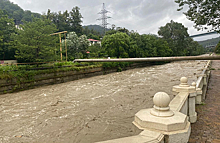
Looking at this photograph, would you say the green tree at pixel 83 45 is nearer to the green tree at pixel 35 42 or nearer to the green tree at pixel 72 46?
the green tree at pixel 72 46

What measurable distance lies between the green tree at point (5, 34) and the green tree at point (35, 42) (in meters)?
1.47

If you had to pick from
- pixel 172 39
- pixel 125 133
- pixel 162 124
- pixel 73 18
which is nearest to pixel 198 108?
pixel 125 133

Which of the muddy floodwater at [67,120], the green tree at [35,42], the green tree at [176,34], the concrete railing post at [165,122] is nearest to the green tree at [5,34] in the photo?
the green tree at [35,42]

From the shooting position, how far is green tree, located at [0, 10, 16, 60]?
15.0m

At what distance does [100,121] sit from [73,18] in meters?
50.8

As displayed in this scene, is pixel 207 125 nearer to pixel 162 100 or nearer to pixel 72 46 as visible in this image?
pixel 162 100

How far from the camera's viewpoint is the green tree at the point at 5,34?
49.4 feet

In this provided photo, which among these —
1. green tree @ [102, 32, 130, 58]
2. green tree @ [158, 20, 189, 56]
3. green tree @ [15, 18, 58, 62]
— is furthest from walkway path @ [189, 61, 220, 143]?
green tree @ [158, 20, 189, 56]

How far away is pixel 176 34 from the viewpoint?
57.4 meters

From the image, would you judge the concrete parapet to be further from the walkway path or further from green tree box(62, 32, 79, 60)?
green tree box(62, 32, 79, 60)

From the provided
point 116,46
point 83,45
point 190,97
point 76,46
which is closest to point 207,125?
point 190,97

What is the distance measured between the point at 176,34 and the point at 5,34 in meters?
54.4

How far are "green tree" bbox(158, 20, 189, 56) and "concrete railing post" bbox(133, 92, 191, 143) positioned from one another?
193 ft

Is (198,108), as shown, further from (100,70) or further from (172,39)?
(172,39)
